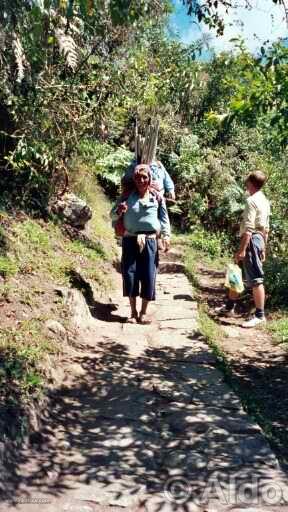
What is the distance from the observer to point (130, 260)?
575 cm

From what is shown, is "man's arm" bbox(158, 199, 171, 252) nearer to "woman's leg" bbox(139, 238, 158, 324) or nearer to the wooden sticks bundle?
"woman's leg" bbox(139, 238, 158, 324)

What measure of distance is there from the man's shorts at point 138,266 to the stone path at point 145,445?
87 centimetres

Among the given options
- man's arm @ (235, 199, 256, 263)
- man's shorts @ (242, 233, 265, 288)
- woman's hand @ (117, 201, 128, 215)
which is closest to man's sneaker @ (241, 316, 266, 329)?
man's shorts @ (242, 233, 265, 288)

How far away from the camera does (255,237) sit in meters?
6.41

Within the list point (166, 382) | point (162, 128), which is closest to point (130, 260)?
point (166, 382)

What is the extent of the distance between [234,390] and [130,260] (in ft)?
6.11

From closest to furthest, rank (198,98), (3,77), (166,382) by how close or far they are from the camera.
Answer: (166,382), (3,77), (198,98)

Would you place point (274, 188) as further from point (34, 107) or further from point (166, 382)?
point (166, 382)

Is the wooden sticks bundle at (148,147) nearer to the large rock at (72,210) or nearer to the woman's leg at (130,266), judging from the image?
the large rock at (72,210)

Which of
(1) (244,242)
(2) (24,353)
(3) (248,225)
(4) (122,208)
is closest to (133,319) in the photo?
(4) (122,208)

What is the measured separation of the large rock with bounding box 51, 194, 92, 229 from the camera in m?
8.20

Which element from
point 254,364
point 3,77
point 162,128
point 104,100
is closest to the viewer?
point 254,364

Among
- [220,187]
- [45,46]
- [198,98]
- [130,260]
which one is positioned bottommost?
[130,260]

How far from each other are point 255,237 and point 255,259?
251mm
